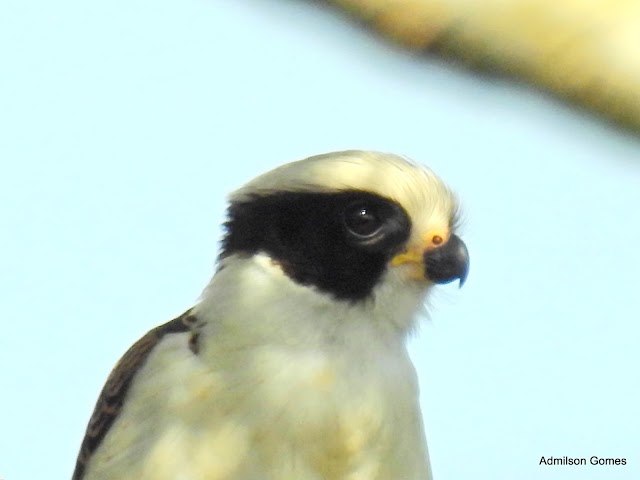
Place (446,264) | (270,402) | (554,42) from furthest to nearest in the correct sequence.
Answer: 1. (446,264)
2. (270,402)
3. (554,42)

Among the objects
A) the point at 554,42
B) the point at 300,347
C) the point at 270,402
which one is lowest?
the point at 270,402

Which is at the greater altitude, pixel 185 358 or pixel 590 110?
pixel 590 110

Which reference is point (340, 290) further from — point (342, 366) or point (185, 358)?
point (185, 358)

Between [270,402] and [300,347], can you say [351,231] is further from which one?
[270,402]

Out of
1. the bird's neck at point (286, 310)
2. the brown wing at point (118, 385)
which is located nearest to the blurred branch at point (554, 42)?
the bird's neck at point (286, 310)

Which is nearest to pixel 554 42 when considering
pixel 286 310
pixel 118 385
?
pixel 286 310

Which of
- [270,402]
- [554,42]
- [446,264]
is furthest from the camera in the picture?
[446,264]

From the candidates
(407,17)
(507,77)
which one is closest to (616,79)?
(507,77)
